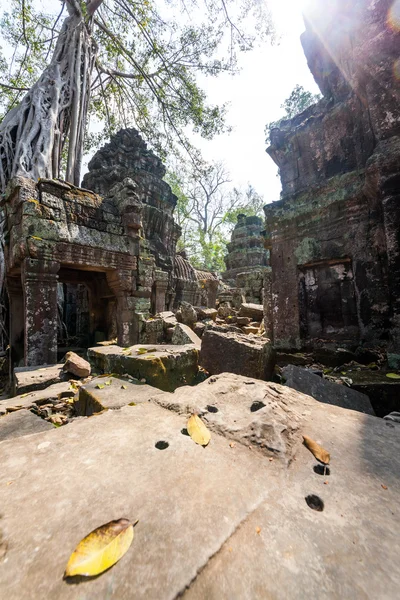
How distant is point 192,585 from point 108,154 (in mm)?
12629

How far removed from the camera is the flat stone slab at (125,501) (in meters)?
0.58

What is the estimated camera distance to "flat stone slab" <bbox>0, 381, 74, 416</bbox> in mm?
2176

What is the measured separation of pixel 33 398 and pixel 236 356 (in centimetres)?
208

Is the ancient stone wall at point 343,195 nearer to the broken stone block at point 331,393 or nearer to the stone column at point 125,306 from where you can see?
the broken stone block at point 331,393

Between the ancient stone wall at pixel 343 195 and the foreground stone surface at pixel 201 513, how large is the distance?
7.40 ft

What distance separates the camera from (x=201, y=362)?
3326 mm

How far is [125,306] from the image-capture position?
5.33 m

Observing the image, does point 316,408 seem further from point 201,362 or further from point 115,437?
point 201,362

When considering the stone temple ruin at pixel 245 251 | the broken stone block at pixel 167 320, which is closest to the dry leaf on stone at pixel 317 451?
the broken stone block at pixel 167 320

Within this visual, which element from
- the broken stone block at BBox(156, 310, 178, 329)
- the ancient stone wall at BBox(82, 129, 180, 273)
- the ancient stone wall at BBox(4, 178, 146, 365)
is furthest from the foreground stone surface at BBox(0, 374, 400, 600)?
the ancient stone wall at BBox(82, 129, 180, 273)

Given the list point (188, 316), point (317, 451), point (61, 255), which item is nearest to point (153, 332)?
point (188, 316)

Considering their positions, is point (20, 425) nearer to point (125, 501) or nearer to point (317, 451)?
point (125, 501)

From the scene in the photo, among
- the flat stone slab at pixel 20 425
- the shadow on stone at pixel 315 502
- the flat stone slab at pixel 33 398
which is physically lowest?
the flat stone slab at pixel 33 398

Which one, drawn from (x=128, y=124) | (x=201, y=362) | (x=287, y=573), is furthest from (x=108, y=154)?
(x=287, y=573)
